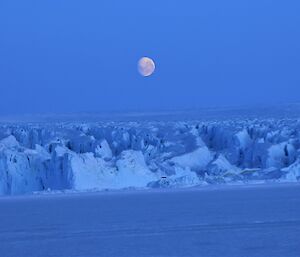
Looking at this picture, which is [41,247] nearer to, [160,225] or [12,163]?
[160,225]

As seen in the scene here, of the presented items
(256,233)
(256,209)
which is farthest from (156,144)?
(256,233)

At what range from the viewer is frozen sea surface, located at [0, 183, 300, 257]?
23.5 ft

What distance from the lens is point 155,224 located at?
9.33 metres

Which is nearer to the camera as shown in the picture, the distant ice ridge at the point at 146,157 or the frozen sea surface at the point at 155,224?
the frozen sea surface at the point at 155,224

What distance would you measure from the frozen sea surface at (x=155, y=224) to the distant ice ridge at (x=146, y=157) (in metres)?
0.72

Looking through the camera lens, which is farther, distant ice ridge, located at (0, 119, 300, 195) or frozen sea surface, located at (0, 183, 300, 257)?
distant ice ridge, located at (0, 119, 300, 195)

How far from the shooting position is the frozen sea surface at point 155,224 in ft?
23.5

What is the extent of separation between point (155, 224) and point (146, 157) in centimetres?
822

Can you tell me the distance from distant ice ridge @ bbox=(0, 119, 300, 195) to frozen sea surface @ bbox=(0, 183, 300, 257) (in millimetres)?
722

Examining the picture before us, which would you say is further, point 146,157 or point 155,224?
point 146,157

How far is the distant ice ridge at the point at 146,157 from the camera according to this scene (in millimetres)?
15352

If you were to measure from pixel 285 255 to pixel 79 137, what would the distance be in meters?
11.8

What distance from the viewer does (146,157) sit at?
17531 millimetres

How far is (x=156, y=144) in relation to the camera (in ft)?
60.6
